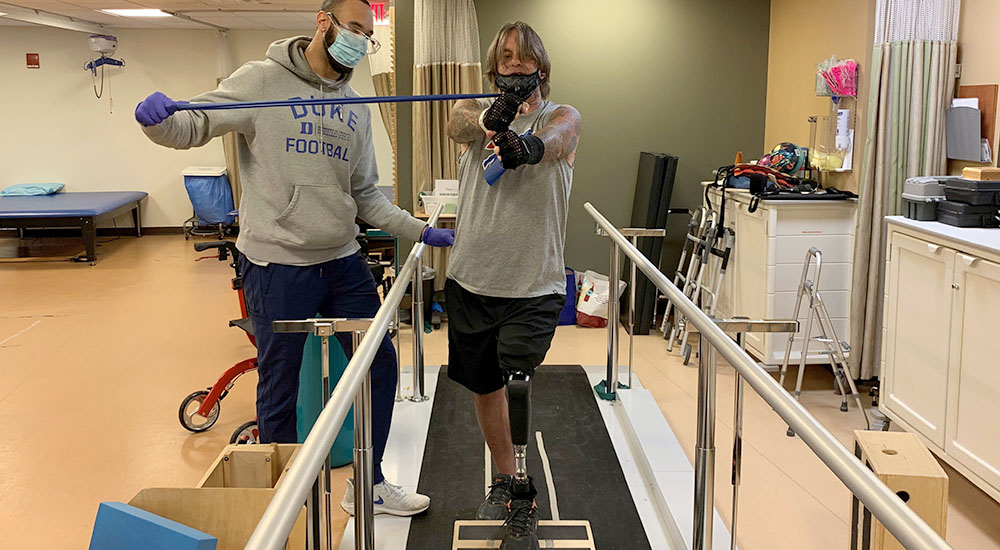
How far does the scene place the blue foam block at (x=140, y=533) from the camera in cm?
202

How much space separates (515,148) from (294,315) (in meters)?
0.93

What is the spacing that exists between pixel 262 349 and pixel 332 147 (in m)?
0.69

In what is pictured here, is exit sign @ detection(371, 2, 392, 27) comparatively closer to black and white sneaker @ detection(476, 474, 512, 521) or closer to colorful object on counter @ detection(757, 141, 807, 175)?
colorful object on counter @ detection(757, 141, 807, 175)

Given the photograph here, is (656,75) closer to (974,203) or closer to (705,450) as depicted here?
(974,203)

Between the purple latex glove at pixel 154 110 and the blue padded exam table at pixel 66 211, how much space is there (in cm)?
694

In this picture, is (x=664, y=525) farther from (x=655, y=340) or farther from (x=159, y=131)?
(x=655, y=340)

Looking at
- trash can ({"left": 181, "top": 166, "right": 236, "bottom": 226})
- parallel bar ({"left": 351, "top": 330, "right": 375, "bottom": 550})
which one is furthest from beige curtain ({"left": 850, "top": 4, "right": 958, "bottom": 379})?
trash can ({"left": 181, "top": 166, "right": 236, "bottom": 226})

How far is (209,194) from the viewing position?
33.3ft

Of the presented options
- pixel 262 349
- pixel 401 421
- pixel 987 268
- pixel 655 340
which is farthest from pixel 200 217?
pixel 987 268

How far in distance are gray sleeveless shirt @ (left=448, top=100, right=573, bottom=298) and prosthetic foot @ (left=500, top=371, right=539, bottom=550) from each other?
270mm

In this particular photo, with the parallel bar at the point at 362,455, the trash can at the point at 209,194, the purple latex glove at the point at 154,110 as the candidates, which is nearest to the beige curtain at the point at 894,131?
the parallel bar at the point at 362,455

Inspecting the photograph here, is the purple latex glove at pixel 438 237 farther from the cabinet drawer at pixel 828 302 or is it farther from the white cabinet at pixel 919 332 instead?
the cabinet drawer at pixel 828 302

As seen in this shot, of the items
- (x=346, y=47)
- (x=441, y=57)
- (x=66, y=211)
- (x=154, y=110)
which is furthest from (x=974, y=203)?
(x=66, y=211)

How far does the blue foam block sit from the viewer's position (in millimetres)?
2023
